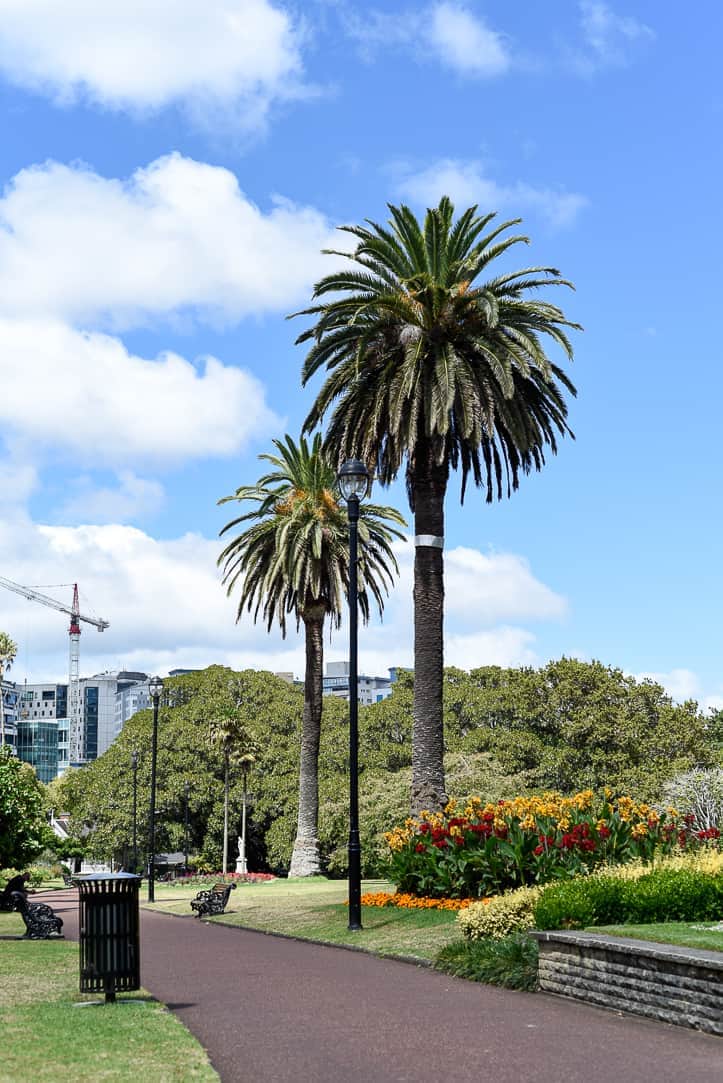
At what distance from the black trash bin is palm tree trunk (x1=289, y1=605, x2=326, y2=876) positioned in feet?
105

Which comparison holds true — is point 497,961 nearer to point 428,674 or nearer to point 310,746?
point 428,674

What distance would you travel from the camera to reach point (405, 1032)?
31.8 ft

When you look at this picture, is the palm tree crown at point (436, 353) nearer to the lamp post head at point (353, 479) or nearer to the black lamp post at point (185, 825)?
the lamp post head at point (353, 479)

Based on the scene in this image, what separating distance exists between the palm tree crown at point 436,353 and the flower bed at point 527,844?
29.4 ft

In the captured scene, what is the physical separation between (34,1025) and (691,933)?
6.00 meters

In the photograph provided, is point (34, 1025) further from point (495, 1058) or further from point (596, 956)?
point (596, 956)

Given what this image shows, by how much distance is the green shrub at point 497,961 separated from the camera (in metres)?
12.1

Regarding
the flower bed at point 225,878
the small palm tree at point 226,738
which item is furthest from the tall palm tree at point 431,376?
the small palm tree at point 226,738

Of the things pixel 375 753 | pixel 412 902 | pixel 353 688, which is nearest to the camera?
pixel 353 688

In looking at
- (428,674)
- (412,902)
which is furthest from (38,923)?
(428,674)

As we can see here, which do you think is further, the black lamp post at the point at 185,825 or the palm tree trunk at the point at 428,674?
the black lamp post at the point at 185,825

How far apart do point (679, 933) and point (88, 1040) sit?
5453mm

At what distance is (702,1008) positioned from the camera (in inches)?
369

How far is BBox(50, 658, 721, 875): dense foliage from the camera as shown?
50531 mm
